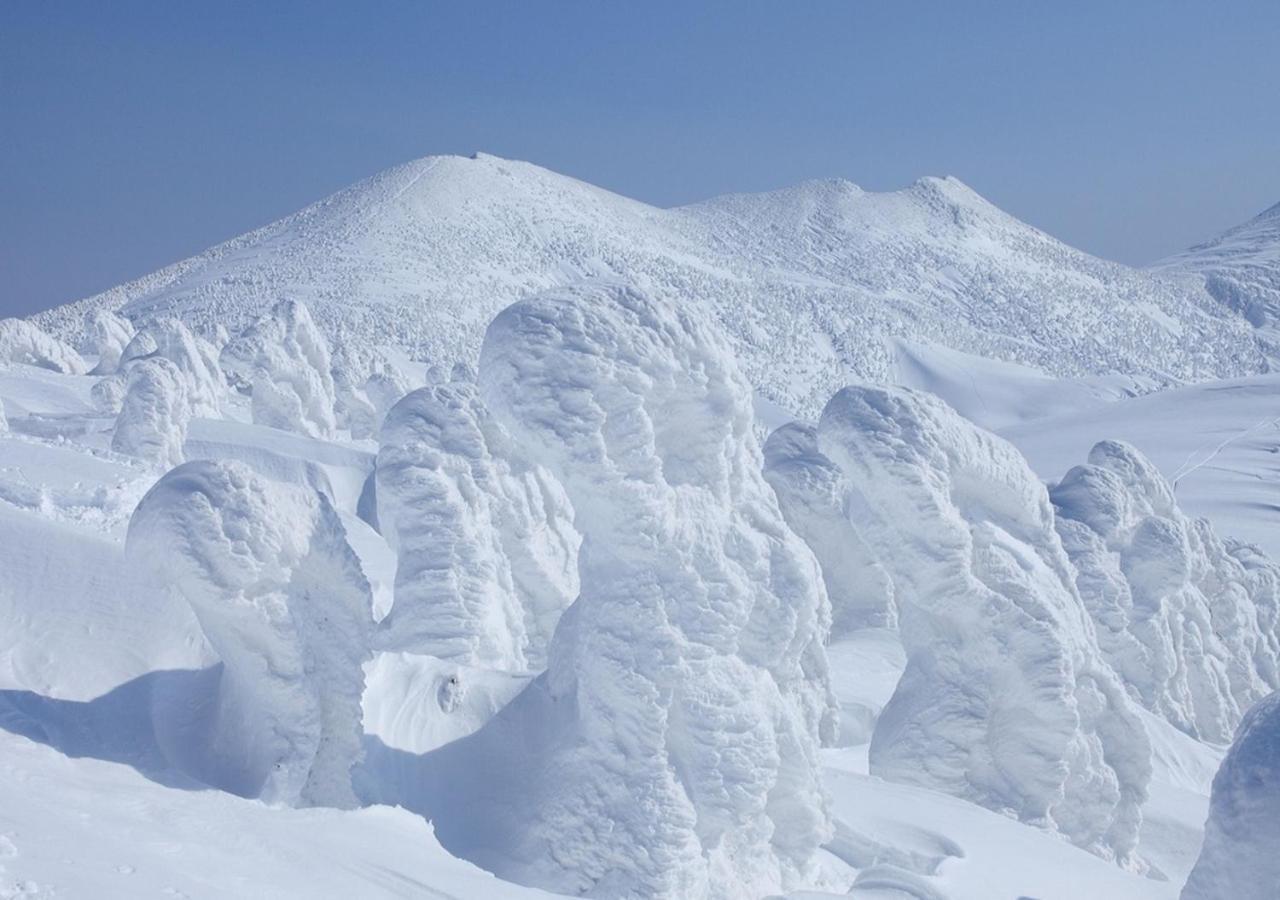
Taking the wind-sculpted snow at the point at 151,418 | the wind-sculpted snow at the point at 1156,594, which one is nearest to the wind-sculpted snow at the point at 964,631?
the wind-sculpted snow at the point at 1156,594

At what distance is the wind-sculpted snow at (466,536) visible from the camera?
40.5 feet

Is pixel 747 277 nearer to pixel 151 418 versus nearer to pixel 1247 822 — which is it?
pixel 151 418

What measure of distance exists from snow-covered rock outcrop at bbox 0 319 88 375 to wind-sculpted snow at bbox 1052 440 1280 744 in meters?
Result: 32.0

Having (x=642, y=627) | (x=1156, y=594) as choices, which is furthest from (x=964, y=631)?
(x=1156, y=594)

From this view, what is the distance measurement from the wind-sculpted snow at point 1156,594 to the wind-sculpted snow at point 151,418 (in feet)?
51.3

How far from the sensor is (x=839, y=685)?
15.4m

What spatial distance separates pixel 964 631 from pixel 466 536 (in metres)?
5.18

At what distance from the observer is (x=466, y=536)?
1277cm

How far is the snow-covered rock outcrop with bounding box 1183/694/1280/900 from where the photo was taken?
6.90m

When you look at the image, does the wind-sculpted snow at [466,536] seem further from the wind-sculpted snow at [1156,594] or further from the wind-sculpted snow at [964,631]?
the wind-sculpted snow at [1156,594]

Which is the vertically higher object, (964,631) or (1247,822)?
(964,631)

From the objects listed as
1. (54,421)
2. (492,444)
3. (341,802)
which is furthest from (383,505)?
(54,421)

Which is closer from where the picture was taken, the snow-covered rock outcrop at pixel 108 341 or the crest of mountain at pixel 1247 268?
the snow-covered rock outcrop at pixel 108 341

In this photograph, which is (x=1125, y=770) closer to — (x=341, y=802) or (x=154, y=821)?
(x=341, y=802)
